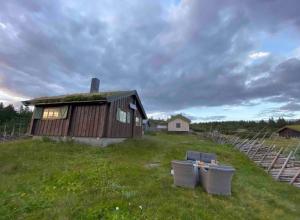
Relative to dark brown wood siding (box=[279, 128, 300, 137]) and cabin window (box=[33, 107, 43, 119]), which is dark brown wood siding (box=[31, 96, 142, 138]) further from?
dark brown wood siding (box=[279, 128, 300, 137])

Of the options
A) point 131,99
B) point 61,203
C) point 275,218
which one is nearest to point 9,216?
point 61,203

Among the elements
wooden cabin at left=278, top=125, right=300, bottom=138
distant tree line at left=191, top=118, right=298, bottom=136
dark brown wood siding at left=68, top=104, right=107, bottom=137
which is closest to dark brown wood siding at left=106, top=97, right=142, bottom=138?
dark brown wood siding at left=68, top=104, right=107, bottom=137

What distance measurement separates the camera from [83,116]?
13812 millimetres

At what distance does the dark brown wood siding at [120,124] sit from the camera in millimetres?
13427

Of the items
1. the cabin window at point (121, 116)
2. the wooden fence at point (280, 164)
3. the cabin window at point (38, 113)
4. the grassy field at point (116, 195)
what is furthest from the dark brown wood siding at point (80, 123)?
the wooden fence at point (280, 164)

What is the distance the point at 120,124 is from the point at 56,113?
4.84m

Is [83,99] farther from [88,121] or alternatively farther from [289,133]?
[289,133]

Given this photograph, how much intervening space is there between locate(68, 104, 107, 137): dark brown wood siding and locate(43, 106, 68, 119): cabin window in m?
0.68

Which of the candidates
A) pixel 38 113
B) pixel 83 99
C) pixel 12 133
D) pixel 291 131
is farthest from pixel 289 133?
pixel 12 133

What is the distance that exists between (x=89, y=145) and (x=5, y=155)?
14.6ft

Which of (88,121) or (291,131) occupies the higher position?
(291,131)

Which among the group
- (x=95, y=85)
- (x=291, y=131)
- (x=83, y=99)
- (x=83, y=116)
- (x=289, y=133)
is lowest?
(x=83, y=116)

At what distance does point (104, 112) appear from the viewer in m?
13.2

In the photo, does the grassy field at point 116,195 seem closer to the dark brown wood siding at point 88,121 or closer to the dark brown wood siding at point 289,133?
the dark brown wood siding at point 88,121
